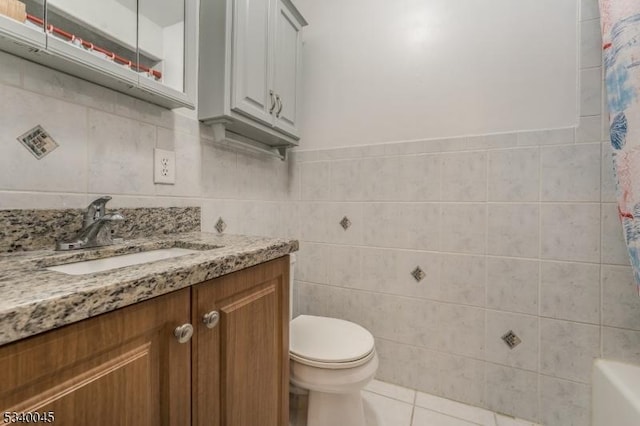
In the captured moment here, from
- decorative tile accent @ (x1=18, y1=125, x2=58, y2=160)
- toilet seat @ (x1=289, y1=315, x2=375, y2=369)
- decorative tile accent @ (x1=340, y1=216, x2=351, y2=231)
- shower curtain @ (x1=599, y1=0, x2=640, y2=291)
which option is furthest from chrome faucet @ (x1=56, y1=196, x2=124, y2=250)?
shower curtain @ (x1=599, y1=0, x2=640, y2=291)

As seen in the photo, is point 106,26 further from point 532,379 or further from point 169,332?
point 532,379

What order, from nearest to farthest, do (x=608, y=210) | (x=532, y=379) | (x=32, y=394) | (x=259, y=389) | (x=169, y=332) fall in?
(x=32, y=394)
(x=169, y=332)
(x=259, y=389)
(x=608, y=210)
(x=532, y=379)

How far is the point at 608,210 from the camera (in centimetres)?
113

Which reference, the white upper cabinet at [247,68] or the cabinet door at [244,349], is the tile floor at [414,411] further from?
the white upper cabinet at [247,68]

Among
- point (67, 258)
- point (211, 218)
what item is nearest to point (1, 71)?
point (67, 258)

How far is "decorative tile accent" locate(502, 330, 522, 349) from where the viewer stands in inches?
49.8

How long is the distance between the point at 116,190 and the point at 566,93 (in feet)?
5.90

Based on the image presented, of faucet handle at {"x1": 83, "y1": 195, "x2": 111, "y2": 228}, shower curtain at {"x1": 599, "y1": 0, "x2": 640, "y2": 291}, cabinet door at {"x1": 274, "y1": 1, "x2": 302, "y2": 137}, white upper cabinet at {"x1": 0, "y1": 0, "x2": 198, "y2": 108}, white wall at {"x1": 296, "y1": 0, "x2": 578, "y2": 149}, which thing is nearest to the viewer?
white upper cabinet at {"x1": 0, "y1": 0, "x2": 198, "y2": 108}

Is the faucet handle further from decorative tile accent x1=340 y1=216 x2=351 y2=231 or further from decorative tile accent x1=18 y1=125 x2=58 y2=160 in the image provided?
decorative tile accent x1=340 y1=216 x2=351 y2=231

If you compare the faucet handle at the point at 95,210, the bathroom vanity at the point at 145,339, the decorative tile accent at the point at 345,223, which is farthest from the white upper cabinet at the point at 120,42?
the decorative tile accent at the point at 345,223

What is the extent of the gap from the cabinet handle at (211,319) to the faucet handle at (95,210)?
0.47 meters

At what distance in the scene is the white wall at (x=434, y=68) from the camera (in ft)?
4.00

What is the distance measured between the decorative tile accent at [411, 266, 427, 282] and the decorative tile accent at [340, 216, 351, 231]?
1.42ft

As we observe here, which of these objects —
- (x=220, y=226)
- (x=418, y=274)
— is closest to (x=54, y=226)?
(x=220, y=226)
